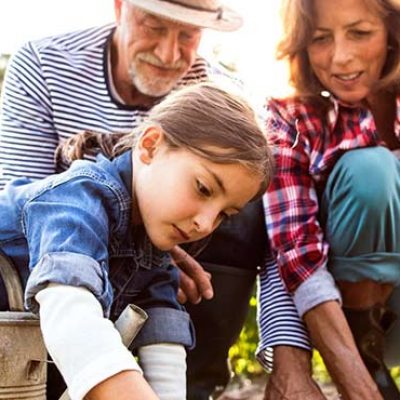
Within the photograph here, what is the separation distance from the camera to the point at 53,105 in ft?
9.53

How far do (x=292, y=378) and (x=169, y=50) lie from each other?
90 centimetres

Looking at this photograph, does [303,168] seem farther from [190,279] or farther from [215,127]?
[215,127]

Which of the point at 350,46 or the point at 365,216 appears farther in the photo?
the point at 350,46

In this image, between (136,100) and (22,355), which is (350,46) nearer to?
(136,100)

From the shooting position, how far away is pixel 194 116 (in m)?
2.21

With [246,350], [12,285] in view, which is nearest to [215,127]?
[12,285]

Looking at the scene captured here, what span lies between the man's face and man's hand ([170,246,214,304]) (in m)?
0.52

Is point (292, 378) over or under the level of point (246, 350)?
over

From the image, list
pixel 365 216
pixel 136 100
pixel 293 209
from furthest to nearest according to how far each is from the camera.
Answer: pixel 136 100
pixel 293 209
pixel 365 216

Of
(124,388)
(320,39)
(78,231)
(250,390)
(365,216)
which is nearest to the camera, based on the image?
(124,388)

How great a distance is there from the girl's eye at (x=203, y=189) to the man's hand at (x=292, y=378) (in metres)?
0.65

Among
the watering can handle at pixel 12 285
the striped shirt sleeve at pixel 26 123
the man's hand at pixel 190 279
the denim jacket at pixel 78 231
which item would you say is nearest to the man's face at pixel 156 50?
the striped shirt sleeve at pixel 26 123

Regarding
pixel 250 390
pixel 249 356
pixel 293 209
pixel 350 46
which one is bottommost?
→ pixel 250 390

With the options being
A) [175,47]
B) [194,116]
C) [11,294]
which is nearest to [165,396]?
[11,294]
